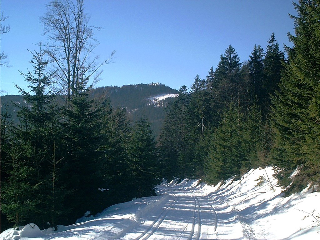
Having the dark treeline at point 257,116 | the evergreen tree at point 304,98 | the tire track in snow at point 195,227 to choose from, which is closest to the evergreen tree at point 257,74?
the dark treeline at point 257,116

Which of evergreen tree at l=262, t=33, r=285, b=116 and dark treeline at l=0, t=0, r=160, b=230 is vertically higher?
evergreen tree at l=262, t=33, r=285, b=116

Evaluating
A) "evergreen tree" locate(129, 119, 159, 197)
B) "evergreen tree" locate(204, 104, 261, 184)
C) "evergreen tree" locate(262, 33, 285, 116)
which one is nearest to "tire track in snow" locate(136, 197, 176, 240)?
"evergreen tree" locate(129, 119, 159, 197)

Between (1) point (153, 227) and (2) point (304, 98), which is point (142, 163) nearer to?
(1) point (153, 227)

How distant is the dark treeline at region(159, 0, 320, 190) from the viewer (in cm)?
1217

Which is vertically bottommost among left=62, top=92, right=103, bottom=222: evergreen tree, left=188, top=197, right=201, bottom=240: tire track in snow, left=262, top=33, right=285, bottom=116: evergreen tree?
left=188, top=197, right=201, bottom=240: tire track in snow

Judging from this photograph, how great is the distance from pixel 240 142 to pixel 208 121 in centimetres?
2393

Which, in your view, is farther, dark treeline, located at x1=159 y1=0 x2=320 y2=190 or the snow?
dark treeline, located at x1=159 y1=0 x2=320 y2=190

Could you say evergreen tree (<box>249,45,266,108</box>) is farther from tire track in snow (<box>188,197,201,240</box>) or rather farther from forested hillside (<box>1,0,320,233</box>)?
tire track in snow (<box>188,197,201,240</box>)

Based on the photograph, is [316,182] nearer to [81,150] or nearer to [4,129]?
[81,150]

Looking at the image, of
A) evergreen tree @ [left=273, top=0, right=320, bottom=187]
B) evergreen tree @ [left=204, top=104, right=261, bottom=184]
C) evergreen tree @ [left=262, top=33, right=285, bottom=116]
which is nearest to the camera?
evergreen tree @ [left=273, top=0, right=320, bottom=187]

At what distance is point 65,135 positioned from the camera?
14867 mm

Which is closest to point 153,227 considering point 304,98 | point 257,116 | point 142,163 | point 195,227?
point 195,227

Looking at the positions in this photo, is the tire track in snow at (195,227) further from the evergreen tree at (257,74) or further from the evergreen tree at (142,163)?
the evergreen tree at (257,74)

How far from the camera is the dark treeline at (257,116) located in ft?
39.9
